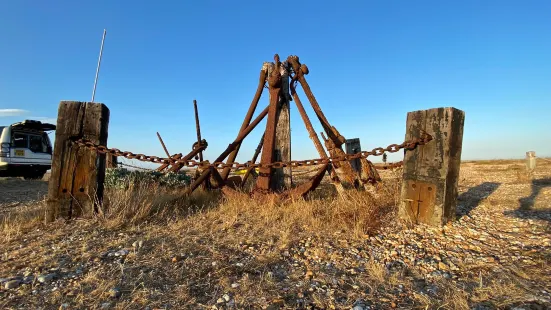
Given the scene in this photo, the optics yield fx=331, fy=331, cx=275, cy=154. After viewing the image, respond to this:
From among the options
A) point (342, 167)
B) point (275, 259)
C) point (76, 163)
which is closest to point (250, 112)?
point (342, 167)

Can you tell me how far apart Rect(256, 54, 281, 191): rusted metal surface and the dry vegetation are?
1.88 ft

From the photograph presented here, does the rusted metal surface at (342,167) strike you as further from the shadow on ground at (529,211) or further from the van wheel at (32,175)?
the van wheel at (32,175)

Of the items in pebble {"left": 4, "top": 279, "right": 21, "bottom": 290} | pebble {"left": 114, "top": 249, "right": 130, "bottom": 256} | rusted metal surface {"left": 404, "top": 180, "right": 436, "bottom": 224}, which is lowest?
pebble {"left": 4, "top": 279, "right": 21, "bottom": 290}

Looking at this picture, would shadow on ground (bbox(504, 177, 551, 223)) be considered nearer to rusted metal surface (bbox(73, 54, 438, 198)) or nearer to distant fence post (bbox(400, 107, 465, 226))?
distant fence post (bbox(400, 107, 465, 226))

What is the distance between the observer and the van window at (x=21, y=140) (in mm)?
11573

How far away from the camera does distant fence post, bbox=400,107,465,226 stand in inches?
140

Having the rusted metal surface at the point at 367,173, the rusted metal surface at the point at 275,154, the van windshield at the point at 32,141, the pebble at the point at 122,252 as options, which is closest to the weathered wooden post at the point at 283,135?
the rusted metal surface at the point at 275,154

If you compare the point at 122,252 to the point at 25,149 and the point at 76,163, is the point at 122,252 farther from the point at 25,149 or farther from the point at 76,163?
the point at 25,149

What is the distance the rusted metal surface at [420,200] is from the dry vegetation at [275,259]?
0.47ft

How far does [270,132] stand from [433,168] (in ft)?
A: 8.09

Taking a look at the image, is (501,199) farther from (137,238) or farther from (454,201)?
(137,238)

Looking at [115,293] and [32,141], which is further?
[32,141]

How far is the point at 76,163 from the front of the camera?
12.7ft

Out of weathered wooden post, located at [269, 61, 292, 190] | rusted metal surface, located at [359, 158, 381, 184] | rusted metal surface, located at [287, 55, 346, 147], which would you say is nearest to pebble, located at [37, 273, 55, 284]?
weathered wooden post, located at [269, 61, 292, 190]
